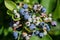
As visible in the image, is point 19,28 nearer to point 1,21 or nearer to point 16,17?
point 16,17

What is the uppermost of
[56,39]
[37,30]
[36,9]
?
[36,9]

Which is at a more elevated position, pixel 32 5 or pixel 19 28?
pixel 32 5

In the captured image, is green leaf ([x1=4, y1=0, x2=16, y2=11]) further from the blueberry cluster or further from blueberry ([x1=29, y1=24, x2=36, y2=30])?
blueberry ([x1=29, y1=24, x2=36, y2=30])

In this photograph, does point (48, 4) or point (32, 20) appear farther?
point (48, 4)

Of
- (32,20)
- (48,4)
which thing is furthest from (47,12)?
(32,20)

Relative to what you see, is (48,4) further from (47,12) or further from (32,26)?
(32,26)

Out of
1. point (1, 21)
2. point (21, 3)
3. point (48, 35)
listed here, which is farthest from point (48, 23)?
point (1, 21)

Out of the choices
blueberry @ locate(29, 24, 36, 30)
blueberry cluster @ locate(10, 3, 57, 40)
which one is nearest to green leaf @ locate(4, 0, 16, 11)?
blueberry cluster @ locate(10, 3, 57, 40)

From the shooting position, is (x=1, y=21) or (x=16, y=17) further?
(x=1, y=21)

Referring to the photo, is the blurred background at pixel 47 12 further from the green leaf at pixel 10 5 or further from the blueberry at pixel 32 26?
the blueberry at pixel 32 26
